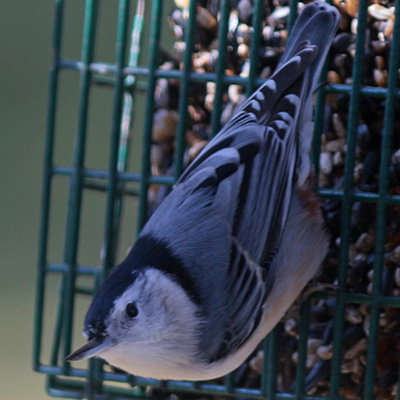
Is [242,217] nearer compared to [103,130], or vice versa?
[242,217]

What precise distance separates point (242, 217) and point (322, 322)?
560 mm

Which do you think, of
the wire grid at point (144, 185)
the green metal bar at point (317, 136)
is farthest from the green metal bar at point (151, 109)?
the green metal bar at point (317, 136)

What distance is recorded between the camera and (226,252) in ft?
7.65

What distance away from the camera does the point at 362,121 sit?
2.62 m

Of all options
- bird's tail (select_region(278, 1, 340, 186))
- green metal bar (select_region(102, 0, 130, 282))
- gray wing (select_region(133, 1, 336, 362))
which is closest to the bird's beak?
gray wing (select_region(133, 1, 336, 362))

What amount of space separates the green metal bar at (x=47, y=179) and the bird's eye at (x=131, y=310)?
631 millimetres

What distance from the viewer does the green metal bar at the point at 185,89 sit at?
104 inches

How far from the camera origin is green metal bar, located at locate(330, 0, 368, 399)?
2.45m

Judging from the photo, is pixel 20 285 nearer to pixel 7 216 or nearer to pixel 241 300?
pixel 7 216

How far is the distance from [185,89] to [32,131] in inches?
180

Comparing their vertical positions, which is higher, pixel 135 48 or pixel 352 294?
pixel 135 48

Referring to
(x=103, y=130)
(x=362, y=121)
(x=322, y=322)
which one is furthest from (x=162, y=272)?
(x=103, y=130)

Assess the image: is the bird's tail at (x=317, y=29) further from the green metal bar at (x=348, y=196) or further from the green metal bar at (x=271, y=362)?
the green metal bar at (x=271, y=362)

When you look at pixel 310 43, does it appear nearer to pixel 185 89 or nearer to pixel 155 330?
pixel 185 89
